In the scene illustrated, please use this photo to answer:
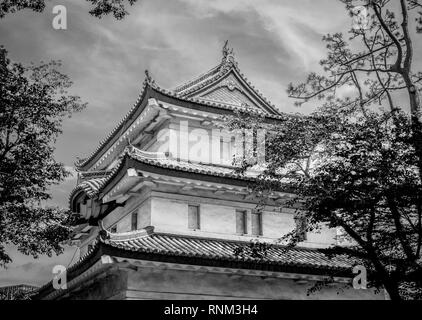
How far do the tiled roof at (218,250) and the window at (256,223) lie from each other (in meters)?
0.92

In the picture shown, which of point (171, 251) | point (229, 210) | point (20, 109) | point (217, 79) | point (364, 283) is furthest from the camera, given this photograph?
point (217, 79)

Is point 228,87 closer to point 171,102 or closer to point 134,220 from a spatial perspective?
point 171,102

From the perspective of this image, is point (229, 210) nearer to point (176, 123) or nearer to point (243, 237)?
point (243, 237)

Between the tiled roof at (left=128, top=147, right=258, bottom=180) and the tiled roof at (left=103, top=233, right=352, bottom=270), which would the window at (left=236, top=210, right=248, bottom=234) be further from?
the tiled roof at (left=128, top=147, right=258, bottom=180)

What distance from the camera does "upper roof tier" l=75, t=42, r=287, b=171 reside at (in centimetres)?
2262

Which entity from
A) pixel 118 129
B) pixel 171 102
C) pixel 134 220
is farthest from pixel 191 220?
pixel 118 129

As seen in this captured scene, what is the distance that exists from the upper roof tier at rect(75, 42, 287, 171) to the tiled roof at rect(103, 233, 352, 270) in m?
5.32

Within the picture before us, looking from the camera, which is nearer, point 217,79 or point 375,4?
point 375,4

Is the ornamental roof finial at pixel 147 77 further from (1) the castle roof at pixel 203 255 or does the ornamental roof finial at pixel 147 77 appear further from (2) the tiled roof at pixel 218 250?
(2) the tiled roof at pixel 218 250

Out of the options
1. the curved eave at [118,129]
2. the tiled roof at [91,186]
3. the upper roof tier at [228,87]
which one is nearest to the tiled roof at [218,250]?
the tiled roof at [91,186]

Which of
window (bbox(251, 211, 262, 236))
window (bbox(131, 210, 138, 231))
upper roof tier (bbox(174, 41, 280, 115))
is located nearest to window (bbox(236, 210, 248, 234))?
window (bbox(251, 211, 262, 236))
